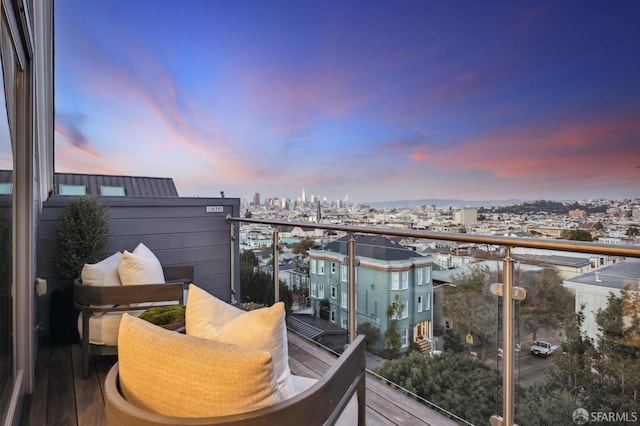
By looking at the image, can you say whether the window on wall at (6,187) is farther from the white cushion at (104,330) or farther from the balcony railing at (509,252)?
the balcony railing at (509,252)

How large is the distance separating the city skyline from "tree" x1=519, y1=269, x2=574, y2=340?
13.9 feet

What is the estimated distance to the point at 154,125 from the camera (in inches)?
234

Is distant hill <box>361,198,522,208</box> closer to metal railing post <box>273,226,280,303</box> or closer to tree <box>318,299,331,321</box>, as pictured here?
metal railing post <box>273,226,280,303</box>

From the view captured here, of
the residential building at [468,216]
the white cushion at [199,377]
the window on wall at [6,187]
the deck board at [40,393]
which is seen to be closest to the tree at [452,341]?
the white cushion at [199,377]

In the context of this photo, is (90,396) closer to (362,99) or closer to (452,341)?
(452,341)

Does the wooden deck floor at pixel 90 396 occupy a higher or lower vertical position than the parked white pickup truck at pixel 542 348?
lower

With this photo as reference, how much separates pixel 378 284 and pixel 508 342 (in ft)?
3.20

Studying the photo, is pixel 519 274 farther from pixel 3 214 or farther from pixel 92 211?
pixel 92 211

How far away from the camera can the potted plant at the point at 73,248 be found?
330 cm

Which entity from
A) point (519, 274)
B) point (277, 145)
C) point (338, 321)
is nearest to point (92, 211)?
point (338, 321)

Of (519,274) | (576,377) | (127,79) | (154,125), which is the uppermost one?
(127,79)

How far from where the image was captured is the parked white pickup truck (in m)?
1.67

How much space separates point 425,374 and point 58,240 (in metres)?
3.55

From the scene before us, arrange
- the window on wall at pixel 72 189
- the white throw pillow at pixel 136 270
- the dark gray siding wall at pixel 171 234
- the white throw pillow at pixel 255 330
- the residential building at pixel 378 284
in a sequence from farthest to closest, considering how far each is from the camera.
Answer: the window on wall at pixel 72 189 → the dark gray siding wall at pixel 171 234 → the white throw pillow at pixel 136 270 → the residential building at pixel 378 284 → the white throw pillow at pixel 255 330
